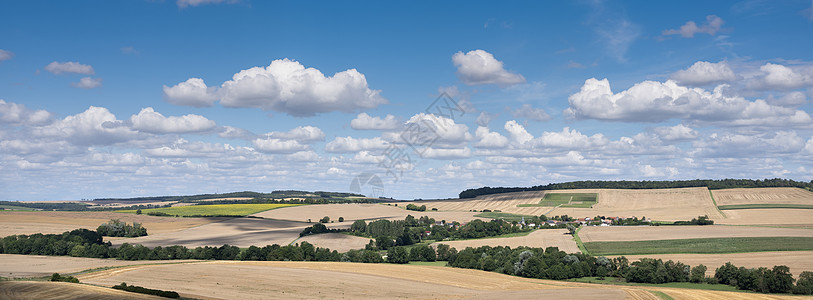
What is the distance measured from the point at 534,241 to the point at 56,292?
7815cm

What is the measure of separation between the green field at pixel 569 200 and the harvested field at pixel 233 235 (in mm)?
79922

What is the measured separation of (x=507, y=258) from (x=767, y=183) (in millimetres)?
137724

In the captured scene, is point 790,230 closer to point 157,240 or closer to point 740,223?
point 740,223

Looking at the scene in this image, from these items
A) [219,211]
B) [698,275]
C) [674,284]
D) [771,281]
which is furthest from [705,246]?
[219,211]

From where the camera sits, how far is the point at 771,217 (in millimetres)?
121938

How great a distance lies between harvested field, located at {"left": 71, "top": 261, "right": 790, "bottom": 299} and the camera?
5162 centimetres

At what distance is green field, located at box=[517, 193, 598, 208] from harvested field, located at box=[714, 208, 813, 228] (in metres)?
41.2

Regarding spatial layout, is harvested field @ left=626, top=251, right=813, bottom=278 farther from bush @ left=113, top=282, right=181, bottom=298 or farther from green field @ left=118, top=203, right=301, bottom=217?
green field @ left=118, top=203, right=301, bottom=217

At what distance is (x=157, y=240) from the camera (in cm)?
10606

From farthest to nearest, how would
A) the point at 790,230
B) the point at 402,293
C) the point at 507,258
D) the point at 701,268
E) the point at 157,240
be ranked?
1. the point at 157,240
2. the point at 790,230
3. the point at 507,258
4. the point at 701,268
5. the point at 402,293

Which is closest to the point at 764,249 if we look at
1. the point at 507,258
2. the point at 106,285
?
the point at 507,258

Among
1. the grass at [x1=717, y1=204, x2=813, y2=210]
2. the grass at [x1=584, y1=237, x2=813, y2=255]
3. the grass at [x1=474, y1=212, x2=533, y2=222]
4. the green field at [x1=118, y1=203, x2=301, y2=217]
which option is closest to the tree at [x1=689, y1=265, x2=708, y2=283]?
the grass at [x1=584, y1=237, x2=813, y2=255]

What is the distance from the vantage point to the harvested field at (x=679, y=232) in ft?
316

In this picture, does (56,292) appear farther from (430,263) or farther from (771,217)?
(771,217)
